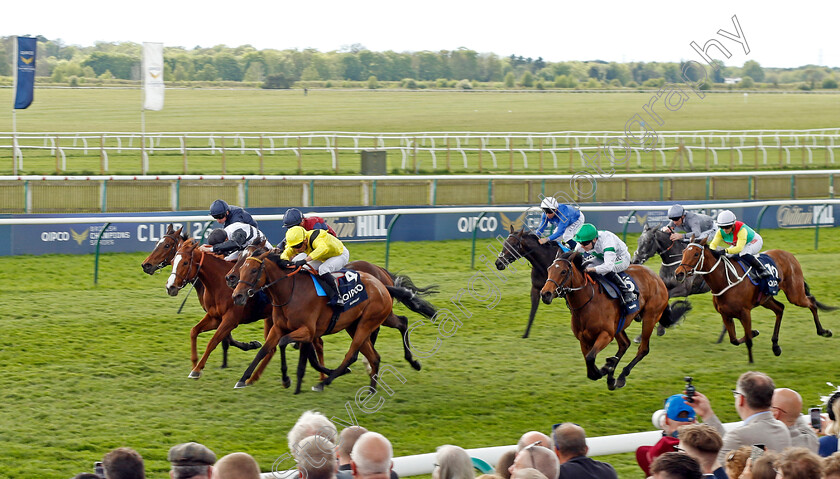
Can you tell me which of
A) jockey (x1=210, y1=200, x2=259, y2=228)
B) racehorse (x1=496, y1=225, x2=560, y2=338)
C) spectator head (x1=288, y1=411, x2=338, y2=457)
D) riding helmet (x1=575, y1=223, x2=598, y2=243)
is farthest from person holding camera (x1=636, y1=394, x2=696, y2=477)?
jockey (x1=210, y1=200, x2=259, y2=228)

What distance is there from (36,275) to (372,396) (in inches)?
234

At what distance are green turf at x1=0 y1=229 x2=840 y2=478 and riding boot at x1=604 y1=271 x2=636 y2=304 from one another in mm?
702

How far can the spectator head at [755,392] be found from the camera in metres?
3.83

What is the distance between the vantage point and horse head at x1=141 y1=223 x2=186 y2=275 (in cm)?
782

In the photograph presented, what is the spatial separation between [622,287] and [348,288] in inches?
83.4

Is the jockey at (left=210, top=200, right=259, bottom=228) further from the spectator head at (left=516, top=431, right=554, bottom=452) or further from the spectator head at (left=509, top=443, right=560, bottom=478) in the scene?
the spectator head at (left=509, top=443, right=560, bottom=478)

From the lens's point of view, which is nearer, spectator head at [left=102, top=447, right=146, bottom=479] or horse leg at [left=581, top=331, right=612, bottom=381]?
spectator head at [left=102, top=447, right=146, bottom=479]

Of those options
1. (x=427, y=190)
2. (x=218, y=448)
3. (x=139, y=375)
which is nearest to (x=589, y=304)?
(x=218, y=448)

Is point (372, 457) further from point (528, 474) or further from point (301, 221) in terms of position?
point (301, 221)

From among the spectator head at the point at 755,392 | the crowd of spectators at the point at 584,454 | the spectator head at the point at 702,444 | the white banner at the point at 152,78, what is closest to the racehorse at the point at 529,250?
the crowd of spectators at the point at 584,454

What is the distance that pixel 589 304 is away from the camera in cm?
712

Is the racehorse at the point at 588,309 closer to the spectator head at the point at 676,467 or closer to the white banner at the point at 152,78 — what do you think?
the spectator head at the point at 676,467

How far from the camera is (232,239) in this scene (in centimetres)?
770

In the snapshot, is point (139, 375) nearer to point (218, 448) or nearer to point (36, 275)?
point (218, 448)
